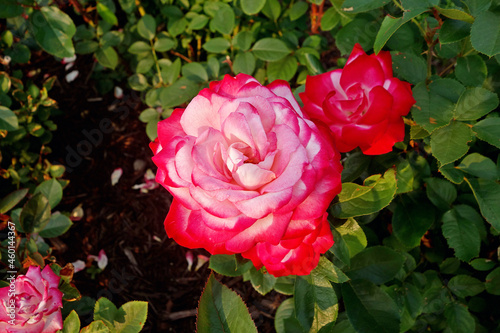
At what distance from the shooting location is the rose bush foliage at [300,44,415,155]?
2.18 ft

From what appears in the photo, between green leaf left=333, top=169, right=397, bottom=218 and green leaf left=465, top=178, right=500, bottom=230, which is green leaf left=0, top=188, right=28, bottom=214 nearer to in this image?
green leaf left=333, top=169, right=397, bottom=218

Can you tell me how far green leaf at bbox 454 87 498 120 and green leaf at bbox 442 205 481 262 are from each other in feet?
1.07

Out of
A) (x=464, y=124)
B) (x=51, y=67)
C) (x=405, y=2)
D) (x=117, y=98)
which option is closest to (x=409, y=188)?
(x=464, y=124)

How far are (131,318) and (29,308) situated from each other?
22 cm

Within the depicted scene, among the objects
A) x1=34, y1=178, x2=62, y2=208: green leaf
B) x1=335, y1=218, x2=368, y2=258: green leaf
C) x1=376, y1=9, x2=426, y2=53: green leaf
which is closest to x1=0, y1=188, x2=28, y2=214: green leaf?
x1=34, y1=178, x2=62, y2=208: green leaf

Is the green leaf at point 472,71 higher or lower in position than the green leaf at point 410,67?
lower

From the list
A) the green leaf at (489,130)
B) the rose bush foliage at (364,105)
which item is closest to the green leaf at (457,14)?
the rose bush foliage at (364,105)

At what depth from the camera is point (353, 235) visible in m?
0.76

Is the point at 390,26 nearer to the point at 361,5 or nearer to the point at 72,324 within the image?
the point at 361,5

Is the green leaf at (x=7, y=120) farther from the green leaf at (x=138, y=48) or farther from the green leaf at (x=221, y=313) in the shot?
the green leaf at (x=221, y=313)

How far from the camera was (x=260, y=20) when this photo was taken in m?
1.62

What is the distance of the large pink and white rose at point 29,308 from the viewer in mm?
773

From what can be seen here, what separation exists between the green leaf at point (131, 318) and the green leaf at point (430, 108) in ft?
2.39

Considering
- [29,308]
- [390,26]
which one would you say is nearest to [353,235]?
[390,26]
